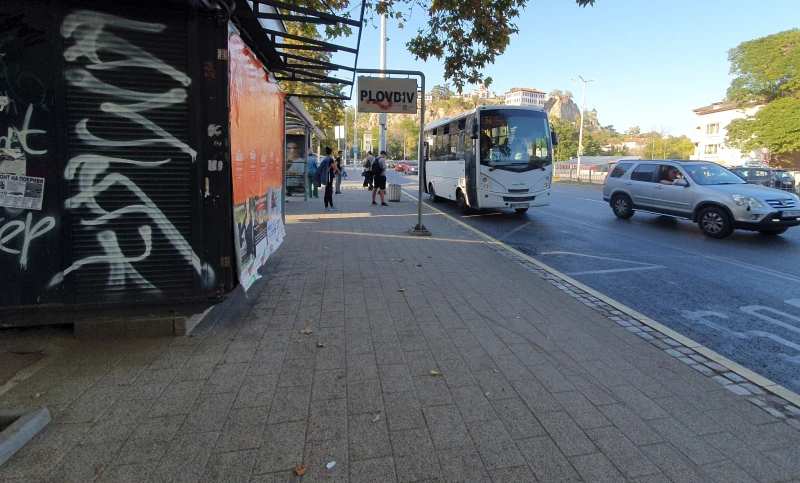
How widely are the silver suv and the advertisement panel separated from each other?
7.49 m

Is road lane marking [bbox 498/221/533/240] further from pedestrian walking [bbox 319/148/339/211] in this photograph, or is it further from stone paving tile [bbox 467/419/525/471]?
stone paving tile [bbox 467/419/525/471]

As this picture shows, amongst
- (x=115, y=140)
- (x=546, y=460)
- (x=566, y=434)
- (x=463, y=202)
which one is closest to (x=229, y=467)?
(x=546, y=460)

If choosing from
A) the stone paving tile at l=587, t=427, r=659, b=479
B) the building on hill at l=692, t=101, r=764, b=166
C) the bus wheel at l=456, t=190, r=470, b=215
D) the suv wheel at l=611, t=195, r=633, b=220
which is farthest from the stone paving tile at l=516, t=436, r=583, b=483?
the building on hill at l=692, t=101, r=764, b=166

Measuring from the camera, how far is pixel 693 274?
775cm

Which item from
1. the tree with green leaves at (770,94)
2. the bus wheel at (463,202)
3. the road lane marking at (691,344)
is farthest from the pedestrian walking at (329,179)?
the tree with green leaves at (770,94)

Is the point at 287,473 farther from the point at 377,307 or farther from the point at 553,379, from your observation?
the point at 377,307

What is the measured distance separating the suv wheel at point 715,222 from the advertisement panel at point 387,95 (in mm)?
7526

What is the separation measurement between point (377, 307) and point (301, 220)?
8111 millimetres

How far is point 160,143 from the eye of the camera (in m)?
4.09

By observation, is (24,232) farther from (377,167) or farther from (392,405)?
(377,167)

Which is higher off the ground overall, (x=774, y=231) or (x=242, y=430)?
(x=774, y=231)

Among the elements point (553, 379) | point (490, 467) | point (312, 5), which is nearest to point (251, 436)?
point (490, 467)

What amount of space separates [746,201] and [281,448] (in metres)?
11.9

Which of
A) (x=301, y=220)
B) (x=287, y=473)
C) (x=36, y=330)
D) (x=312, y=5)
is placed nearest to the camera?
(x=287, y=473)
